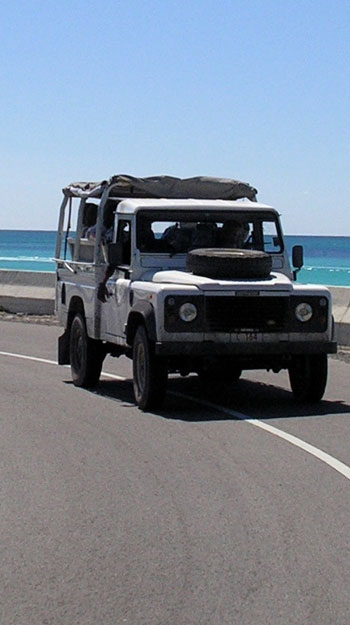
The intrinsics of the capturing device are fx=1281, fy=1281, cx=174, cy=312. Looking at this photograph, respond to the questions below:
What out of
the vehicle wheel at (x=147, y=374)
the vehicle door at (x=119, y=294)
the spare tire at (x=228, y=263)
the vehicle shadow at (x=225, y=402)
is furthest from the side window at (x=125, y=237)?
the vehicle shadow at (x=225, y=402)

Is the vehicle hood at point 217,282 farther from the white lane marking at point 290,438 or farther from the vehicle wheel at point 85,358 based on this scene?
the vehicle wheel at point 85,358

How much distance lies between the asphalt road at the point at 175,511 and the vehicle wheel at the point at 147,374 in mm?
182

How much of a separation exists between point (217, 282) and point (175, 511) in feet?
16.5

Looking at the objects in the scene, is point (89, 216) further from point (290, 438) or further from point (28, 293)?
point (28, 293)

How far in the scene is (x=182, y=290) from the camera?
13.3m

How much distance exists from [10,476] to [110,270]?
5.50m

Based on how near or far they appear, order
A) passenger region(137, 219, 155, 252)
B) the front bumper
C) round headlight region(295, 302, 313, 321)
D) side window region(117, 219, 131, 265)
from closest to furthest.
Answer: the front bumper → round headlight region(295, 302, 313, 321) → passenger region(137, 219, 155, 252) → side window region(117, 219, 131, 265)

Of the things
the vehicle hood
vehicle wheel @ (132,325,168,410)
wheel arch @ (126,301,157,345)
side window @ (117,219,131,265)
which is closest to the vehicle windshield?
side window @ (117,219,131,265)

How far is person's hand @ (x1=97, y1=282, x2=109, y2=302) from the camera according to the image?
15.2 meters

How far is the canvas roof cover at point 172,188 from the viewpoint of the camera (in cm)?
1578

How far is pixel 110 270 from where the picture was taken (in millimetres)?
15148

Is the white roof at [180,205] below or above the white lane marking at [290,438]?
above

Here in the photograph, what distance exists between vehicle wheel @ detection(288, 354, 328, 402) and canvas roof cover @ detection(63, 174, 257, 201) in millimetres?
2887

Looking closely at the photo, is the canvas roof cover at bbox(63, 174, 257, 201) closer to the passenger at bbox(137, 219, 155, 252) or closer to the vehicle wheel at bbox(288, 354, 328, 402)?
the passenger at bbox(137, 219, 155, 252)
